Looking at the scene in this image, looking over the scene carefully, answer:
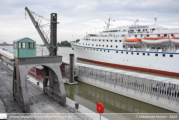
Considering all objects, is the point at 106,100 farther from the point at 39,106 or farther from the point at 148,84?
the point at 39,106

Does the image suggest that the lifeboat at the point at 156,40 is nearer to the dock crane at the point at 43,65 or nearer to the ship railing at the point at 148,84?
the ship railing at the point at 148,84

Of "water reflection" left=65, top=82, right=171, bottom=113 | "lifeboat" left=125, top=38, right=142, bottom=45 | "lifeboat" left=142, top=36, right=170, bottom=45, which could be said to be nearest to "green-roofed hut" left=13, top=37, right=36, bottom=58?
"water reflection" left=65, top=82, right=171, bottom=113

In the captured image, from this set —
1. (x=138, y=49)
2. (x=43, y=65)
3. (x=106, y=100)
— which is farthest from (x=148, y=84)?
A: (x=138, y=49)

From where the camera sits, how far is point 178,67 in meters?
22.3

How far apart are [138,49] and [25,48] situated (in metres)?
22.9

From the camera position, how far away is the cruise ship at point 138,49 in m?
23.4

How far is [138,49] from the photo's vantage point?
2678cm

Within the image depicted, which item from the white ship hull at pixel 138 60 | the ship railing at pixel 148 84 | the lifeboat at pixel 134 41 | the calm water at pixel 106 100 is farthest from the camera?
the lifeboat at pixel 134 41

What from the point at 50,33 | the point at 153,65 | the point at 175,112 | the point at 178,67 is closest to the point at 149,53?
the point at 153,65

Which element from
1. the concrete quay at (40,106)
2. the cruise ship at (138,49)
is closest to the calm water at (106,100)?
the concrete quay at (40,106)

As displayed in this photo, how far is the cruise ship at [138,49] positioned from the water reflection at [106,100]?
14375 millimetres

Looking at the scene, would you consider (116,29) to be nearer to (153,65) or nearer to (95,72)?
(153,65)

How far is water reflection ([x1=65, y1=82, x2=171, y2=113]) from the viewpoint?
35.6 ft

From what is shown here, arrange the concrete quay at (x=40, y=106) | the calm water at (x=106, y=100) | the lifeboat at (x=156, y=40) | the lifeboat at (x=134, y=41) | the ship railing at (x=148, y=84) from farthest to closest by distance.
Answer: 1. the lifeboat at (x=134, y=41)
2. the lifeboat at (x=156, y=40)
3. the calm water at (x=106, y=100)
4. the ship railing at (x=148, y=84)
5. the concrete quay at (x=40, y=106)
